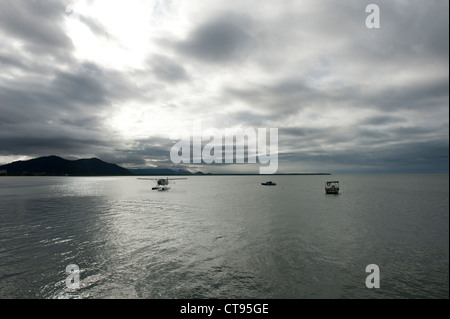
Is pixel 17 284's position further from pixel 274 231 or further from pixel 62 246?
pixel 274 231

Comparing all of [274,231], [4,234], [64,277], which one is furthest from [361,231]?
[4,234]

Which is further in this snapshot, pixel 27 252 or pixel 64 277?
pixel 27 252

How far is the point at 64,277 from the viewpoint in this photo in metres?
18.2

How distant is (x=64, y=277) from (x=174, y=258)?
382 inches

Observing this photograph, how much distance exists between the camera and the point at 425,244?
27.8 meters

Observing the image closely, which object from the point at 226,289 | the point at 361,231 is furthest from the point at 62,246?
the point at 361,231

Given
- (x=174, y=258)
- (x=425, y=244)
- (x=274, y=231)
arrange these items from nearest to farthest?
(x=174, y=258)
(x=425, y=244)
(x=274, y=231)

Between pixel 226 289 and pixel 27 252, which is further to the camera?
pixel 27 252

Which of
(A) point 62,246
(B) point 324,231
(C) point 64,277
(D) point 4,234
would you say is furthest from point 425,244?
(D) point 4,234

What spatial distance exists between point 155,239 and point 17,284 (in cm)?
1455

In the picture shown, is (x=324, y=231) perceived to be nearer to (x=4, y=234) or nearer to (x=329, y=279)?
(x=329, y=279)

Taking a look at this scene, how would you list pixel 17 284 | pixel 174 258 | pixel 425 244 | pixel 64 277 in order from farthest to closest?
pixel 425 244 < pixel 174 258 < pixel 64 277 < pixel 17 284
